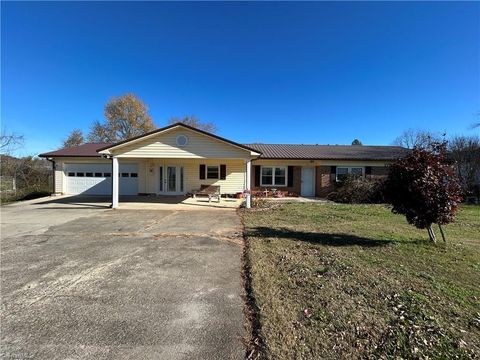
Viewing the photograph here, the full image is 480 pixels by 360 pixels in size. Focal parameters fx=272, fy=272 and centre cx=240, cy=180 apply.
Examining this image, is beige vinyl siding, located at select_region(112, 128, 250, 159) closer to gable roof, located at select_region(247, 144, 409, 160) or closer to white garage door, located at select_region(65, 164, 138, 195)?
gable roof, located at select_region(247, 144, 409, 160)

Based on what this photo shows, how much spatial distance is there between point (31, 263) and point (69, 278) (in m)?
1.45

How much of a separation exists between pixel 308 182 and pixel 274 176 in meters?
2.58

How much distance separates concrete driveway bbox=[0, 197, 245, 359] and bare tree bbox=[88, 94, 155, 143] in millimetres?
33156

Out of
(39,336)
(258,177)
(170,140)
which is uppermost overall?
(170,140)

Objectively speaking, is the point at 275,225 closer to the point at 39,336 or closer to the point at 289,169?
the point at 39,336

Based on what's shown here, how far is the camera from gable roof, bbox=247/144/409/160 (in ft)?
62.5

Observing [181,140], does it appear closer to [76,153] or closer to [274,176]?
[274,176]

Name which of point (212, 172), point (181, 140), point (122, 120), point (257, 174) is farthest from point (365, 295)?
point (122, 120)

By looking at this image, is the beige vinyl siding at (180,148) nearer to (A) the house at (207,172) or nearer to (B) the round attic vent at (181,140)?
(B) the round attic vent at (181,140)

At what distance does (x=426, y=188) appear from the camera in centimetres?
637

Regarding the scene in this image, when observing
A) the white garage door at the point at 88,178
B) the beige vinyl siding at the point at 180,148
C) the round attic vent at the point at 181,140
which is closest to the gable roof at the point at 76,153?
the white garage door at the point at 88,178

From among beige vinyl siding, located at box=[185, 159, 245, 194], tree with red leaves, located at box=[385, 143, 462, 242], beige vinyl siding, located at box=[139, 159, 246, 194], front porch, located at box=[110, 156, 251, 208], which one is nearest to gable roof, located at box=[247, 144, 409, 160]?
beige vinyl siding, located at box=[185, 159, 245, 194]

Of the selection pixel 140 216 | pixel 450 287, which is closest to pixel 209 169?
pixel 140 216

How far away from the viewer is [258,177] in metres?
19.1
